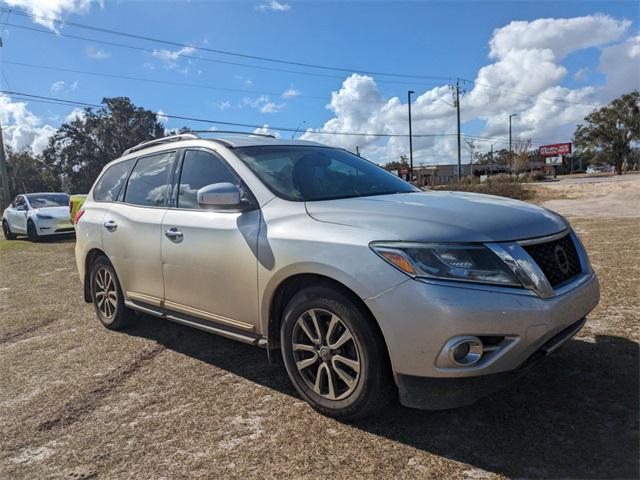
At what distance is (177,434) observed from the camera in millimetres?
2889

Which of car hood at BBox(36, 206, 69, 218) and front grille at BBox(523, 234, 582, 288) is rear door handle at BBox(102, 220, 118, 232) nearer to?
front grille at BBox(523, 234, 582, 288)

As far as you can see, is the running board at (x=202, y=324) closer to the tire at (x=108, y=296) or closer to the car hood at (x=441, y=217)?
the tire at (x=108, y=296)

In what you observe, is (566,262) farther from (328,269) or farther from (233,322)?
(233,322)

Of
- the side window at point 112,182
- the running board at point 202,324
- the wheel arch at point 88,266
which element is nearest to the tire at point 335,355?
the running board at point 202,324

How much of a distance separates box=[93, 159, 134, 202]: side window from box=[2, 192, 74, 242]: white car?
10198 millimetres

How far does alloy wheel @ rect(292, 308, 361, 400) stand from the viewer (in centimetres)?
276

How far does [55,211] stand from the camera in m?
14.4

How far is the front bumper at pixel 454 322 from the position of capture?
7.77 feet

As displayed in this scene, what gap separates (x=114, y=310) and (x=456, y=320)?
3.74 meters

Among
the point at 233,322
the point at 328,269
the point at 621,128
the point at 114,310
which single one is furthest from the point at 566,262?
the point at 621,128

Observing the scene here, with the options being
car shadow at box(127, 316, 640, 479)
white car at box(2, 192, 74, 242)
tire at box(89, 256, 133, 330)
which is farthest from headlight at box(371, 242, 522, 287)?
white car at box(2, 192, 74, 242)

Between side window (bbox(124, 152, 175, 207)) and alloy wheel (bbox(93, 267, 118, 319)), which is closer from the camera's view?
side window (bbox(124, 152, 175, 207))

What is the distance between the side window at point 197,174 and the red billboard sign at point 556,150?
3711 inches

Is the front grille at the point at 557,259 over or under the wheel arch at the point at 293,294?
over
